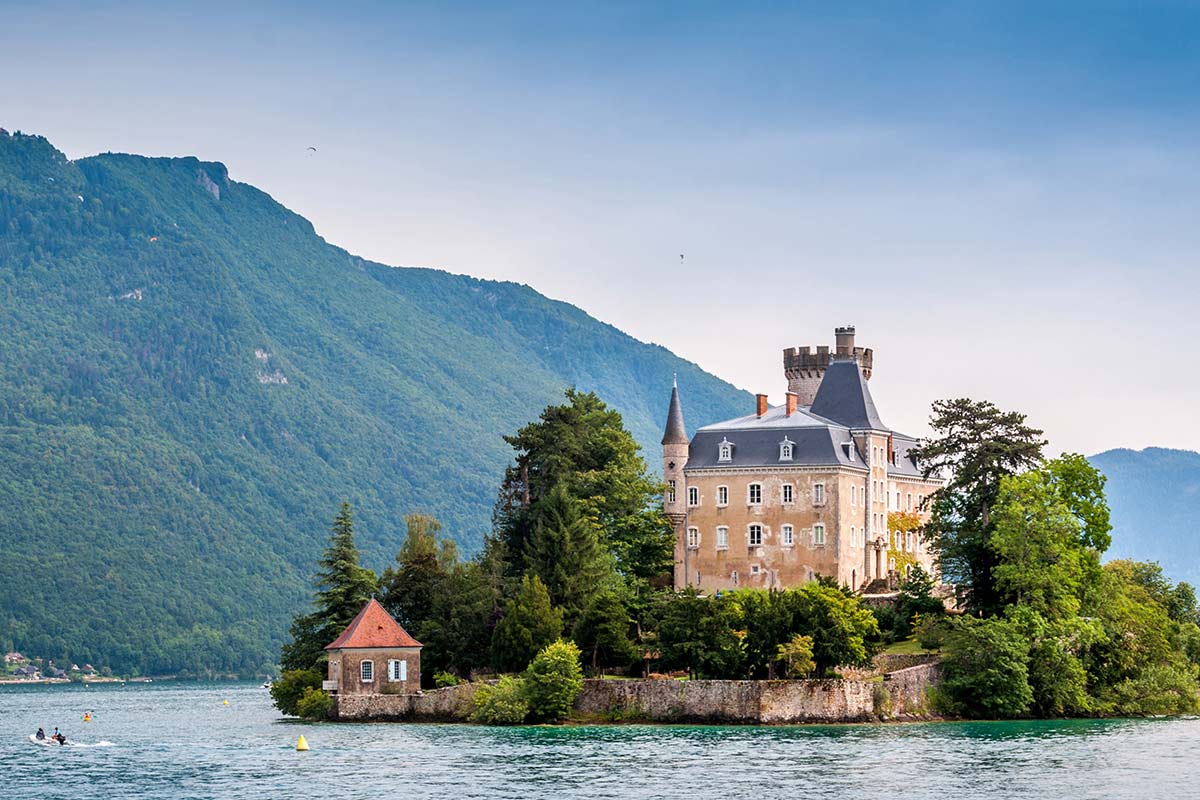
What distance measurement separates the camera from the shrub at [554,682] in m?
83.5

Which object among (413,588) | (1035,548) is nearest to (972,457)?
(1035,548)

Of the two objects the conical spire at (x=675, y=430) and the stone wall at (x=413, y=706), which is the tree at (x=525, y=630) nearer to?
the stone wall at (x=413, y=706)

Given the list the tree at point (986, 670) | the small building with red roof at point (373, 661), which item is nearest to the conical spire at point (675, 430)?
the small building with red roof at point (373, 661)

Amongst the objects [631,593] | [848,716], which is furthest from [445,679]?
[848,716]

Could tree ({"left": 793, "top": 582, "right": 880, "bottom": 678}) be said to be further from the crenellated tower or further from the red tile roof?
the crenellated tower

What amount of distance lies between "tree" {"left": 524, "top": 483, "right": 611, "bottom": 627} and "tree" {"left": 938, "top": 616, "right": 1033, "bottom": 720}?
60.7 ft

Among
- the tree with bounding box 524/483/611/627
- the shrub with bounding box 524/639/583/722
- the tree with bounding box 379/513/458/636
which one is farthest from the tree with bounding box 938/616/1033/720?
the tree with bounding box 379/513/458/636

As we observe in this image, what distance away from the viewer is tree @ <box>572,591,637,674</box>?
8938 centimetres

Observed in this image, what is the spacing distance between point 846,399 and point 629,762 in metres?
45.9

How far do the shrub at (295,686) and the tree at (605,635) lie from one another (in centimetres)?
1461

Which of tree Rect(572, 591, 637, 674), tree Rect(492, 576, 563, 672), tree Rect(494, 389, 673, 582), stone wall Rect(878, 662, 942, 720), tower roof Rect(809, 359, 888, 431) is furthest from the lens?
tower roof Rect(809, 359, 888, 431)

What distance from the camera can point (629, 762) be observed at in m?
68.1

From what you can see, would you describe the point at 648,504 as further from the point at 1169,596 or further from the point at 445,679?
the point at 1169,596

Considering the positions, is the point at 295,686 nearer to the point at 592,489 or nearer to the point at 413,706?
the point at 413,706
